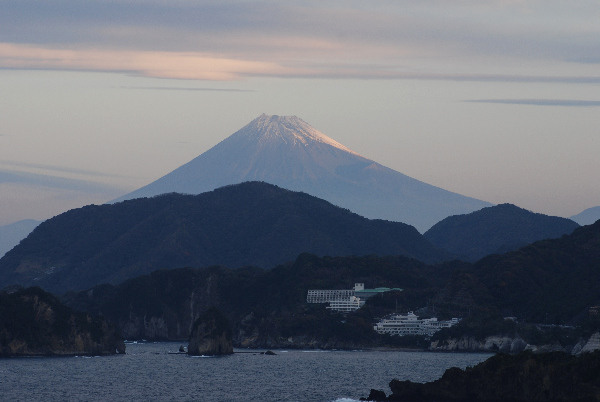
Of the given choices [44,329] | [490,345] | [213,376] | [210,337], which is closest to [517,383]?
[213,376]


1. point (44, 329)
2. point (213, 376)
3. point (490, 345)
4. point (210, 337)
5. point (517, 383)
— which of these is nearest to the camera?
point (517, 383)

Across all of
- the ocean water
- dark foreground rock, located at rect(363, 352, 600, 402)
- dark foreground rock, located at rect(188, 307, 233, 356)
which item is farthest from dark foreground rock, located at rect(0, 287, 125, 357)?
dark foreground rock, located at rect(363, 352, 600, 402)

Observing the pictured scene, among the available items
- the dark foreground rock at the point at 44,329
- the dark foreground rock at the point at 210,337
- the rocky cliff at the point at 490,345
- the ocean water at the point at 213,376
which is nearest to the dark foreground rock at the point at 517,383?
the ocean water at the point at 213,376

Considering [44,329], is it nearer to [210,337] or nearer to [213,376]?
[210,337]

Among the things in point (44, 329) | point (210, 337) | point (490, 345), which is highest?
point (490, 345)

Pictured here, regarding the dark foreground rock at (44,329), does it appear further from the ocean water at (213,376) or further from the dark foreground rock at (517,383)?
the dark foreground rock at (517,383)

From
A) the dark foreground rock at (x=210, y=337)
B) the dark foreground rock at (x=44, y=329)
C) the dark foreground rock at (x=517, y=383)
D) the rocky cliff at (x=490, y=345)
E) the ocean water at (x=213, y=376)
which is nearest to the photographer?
the dark foreground rock at (x=517, y=383)
